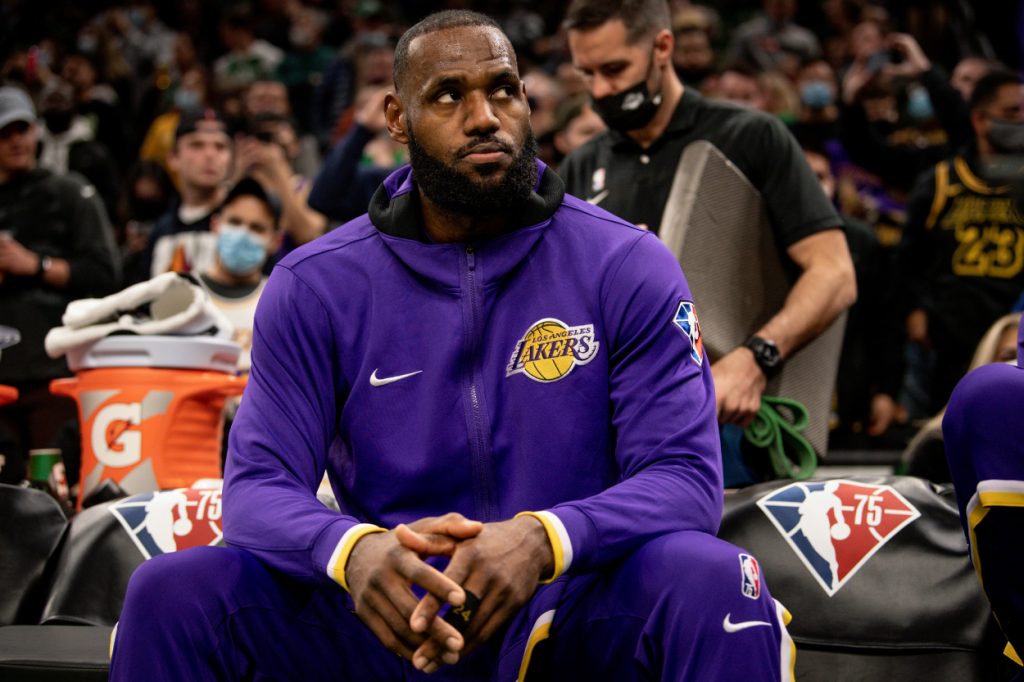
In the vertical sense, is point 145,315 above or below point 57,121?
below

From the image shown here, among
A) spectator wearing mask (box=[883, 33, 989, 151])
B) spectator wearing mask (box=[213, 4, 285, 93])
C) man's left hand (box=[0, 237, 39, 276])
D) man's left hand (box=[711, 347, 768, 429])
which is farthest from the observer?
spectator wearing mask (box=[213, 4, 285, 93])

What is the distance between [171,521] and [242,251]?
2.48 meters

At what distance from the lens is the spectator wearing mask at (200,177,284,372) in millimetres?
5742

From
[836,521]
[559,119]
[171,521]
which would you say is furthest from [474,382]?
[559,119]

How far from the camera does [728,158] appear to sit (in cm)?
407

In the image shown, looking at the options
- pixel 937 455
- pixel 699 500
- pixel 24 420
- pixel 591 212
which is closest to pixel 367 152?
pixel 24 420

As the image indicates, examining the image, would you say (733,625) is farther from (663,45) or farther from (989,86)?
(989,86)

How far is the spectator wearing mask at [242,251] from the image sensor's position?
5742 mm

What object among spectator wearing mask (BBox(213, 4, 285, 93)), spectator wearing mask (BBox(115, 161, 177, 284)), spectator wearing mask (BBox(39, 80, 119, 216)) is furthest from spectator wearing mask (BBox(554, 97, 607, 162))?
spectator wearing mask (BBox(213, 4, 285, 93))

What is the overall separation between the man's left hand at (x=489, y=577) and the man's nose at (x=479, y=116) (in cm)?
85

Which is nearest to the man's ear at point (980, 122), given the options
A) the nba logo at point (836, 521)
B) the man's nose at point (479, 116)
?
the nba logo at point (836, 521)

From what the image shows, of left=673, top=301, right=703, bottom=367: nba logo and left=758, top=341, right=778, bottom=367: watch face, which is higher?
left=673, top=301, right=703, bottom=367: nba logo

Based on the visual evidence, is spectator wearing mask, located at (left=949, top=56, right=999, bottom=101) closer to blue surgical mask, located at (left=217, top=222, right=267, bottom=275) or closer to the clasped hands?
blue surgical mask, located at (left=217, top=222, right=267, bottom=275)

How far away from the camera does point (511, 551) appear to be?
2.21m
